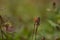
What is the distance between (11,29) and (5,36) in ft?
0.20

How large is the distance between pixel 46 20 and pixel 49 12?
57 mm

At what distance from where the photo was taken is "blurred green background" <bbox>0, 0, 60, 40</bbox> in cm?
121

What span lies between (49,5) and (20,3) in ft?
0.64

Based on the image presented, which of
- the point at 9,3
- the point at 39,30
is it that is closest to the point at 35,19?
the point at 39,30

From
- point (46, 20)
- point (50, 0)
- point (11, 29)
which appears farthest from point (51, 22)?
point (11, 29)

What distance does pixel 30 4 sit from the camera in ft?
4.04

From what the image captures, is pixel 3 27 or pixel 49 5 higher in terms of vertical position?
pixel 49 5

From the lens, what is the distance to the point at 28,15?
1226 millimetres

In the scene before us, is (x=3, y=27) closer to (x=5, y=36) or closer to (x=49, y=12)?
(x=5, y=36)

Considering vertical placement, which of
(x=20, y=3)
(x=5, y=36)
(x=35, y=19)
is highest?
(x=20, y=3)

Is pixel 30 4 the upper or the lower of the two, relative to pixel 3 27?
upper

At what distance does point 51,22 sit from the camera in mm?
1212

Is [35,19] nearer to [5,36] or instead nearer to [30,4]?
[30,4]

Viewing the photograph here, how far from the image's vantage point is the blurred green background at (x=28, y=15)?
3.96 feet
